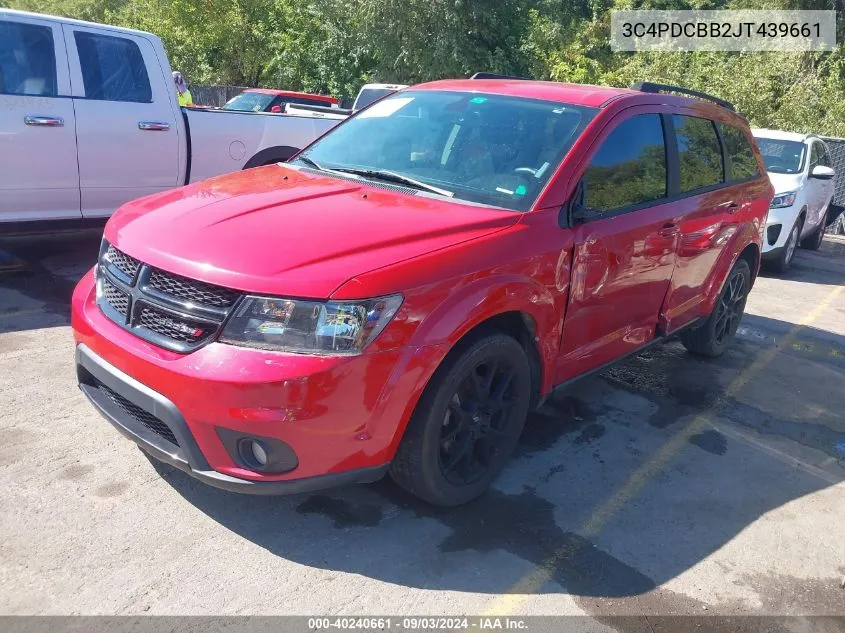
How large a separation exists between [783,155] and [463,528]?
9.29m

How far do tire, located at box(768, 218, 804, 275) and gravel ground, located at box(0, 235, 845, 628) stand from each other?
549cm

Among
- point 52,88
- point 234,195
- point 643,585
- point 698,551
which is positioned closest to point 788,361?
point 698,551

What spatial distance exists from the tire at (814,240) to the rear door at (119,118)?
986 cm

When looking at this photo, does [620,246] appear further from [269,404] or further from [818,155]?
[818,155]

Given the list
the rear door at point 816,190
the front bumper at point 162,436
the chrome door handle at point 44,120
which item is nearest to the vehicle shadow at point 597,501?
the front bumper at point 162,436

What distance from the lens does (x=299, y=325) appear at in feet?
8.94

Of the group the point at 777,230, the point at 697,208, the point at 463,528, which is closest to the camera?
the point at 463,528

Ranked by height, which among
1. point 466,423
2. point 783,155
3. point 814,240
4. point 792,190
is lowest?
point 814,240

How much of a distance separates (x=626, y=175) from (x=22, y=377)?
3.57m

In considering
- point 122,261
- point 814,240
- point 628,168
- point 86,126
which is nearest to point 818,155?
point 814,240

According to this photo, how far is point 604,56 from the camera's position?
2738cm

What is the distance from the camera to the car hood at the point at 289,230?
2.77 meters

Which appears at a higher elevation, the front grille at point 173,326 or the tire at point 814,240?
the front grille at point 173,326

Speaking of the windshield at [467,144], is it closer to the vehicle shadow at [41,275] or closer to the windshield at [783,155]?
the vehicle shadow at [41,275]
